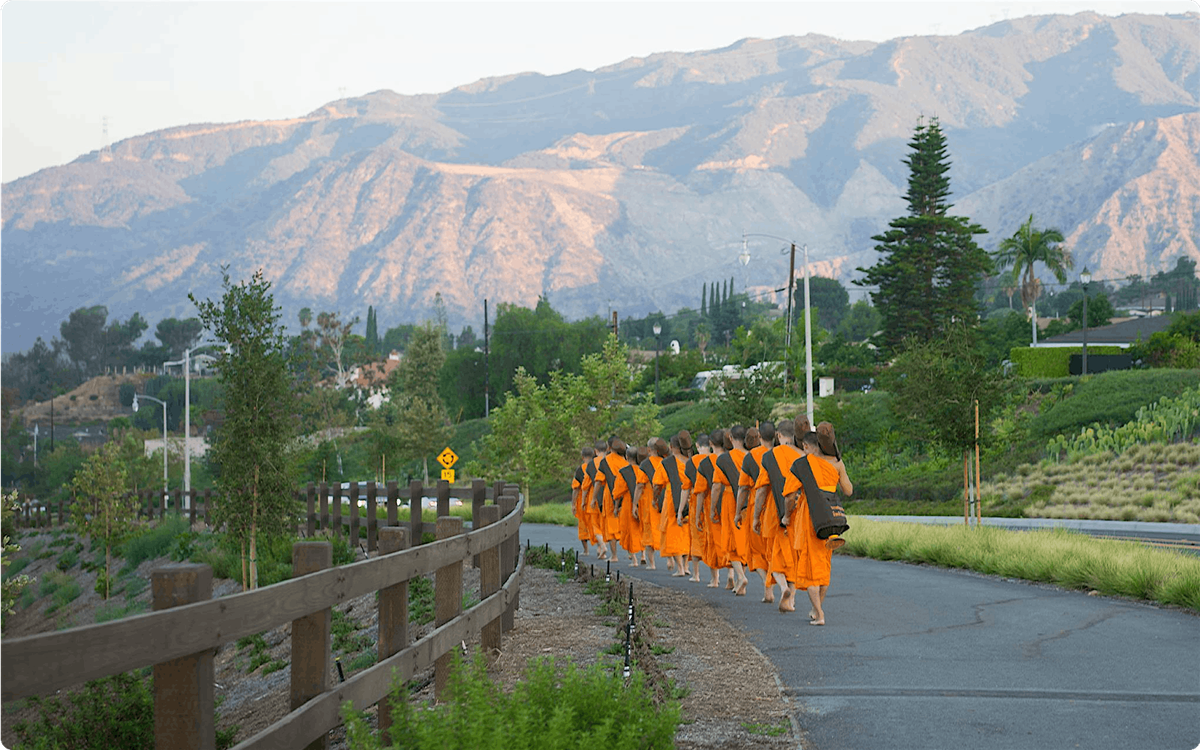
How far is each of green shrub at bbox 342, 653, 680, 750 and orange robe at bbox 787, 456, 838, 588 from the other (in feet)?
20.4

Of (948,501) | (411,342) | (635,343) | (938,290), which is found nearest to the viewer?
(948,501)

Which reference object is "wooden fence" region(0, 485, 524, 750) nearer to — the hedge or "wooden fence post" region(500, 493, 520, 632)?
"wooden fence post" region(500, 493, 520, 632)

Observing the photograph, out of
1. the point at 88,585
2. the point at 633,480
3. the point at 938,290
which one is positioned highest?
the point at 938,290

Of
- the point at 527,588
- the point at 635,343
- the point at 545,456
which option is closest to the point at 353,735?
the point at 527,588

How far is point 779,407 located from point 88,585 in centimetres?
3773

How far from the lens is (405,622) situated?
5.70 m

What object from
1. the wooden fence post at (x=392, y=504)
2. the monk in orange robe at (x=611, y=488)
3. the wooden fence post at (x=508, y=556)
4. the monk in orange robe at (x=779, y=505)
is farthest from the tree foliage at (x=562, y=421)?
the wooden fence post at (x=508, y=556)

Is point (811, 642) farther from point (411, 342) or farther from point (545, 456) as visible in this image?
point (411, 342)

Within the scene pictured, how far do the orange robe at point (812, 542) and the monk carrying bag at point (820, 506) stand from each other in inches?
2.1

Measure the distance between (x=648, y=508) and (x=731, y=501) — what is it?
3.06m

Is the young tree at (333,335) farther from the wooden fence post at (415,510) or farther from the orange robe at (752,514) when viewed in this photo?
the orange robe at (752,514)

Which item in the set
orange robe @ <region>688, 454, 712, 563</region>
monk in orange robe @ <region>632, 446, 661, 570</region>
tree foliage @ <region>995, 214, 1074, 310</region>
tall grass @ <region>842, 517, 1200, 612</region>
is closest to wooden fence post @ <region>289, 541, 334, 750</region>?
tall grass @ <region>842, 517, 1200, 612</region>

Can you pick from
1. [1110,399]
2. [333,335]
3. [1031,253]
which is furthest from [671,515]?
[333,335]

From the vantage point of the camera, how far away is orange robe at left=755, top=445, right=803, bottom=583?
11867mm
